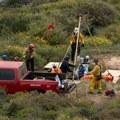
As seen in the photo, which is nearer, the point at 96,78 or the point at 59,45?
the point at 96,78

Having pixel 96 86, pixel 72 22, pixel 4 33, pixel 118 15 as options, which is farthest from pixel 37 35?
pixel 118 15

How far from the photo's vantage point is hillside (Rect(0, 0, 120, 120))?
15.9 meters

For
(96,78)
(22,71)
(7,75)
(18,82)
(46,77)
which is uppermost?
(7,75)

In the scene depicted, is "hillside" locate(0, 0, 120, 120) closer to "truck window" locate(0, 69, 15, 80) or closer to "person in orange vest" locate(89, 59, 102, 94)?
"person in orange vest" locate(89, 59, 102, 94)

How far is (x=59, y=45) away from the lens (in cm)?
2939

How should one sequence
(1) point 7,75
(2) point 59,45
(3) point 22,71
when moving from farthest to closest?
(2) point 59,45
(3) point 22,71
(1) point 7,75

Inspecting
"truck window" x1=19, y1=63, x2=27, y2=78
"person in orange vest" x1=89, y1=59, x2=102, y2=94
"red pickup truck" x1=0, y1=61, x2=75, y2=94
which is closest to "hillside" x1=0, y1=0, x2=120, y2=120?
"person in orange vest" x1=89, y1=59, x2=102, y2=94

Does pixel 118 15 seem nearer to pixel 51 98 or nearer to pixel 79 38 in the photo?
pixel 79 38

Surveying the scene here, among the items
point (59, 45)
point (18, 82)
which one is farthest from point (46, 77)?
point (59, 45)

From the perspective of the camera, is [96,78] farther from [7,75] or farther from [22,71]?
[7,75]

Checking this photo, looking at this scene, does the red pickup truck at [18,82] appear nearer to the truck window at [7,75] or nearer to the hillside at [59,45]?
the truck window at [7,75]

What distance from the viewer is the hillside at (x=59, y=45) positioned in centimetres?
1588

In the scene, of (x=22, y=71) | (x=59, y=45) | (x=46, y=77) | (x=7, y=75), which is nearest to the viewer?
(x=7, y=75)

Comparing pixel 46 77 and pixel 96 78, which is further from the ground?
pixel 96 78
